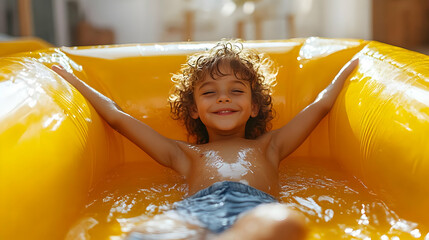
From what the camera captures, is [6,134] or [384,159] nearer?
[6,134]

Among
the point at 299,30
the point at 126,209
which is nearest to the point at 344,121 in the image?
the point at 126,209

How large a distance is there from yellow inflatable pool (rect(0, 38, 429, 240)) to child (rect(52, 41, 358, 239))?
0.06 meters

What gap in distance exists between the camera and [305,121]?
154 centimetres

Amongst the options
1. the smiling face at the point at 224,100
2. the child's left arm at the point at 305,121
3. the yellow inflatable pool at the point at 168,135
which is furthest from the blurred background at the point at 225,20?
the smiling face at the point at 224,100

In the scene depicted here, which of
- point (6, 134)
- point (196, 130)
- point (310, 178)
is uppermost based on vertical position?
point (6, 134)

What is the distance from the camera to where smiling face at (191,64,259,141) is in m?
1.42

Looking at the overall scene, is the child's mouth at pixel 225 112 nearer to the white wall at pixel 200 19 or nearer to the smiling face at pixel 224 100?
the smiling face at pixel 224 100

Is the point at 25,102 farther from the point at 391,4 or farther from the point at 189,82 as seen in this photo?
the point at 391,4

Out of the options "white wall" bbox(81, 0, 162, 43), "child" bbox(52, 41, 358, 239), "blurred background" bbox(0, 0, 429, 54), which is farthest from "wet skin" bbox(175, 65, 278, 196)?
"white wall" bbox(81, 0, 162, 43)

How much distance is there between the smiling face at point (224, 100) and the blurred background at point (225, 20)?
311 cm

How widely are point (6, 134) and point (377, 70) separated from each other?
1.03 m

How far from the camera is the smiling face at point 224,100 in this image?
1.42 m

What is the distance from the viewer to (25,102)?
1.20 meters

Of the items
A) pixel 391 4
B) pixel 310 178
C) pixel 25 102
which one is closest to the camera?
pixel 25 102
